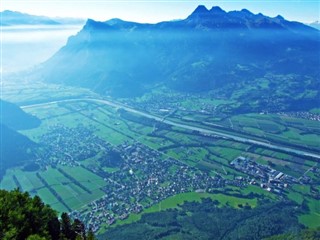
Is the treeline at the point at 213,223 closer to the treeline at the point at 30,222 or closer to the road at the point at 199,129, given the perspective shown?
the road at the point at 199,129

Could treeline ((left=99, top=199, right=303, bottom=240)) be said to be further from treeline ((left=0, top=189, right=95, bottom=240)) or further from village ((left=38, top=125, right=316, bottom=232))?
treeline ((left=0, top=189, right=95, bottom=240))

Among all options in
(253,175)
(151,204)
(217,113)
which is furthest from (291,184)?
(217,113)

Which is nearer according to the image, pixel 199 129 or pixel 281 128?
pixel 281 128

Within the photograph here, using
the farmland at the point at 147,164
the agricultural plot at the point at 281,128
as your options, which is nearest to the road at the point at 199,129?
the farmland at the point at 147,164

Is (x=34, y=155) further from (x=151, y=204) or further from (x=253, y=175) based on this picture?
(x=253, y=175)

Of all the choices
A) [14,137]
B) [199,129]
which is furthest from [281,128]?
[14,137]

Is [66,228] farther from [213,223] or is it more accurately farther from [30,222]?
[213,223]
